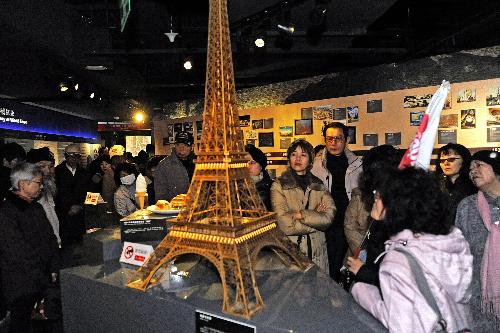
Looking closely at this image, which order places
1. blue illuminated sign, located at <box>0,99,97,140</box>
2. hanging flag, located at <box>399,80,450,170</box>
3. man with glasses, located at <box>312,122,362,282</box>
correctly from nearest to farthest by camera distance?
hanging flag, located at <box>399,80,450,170</box> < man with glasses, located at <box>312,122,362,282</box> < blue illuminated sign, located at <box>0,99,97,140</box>

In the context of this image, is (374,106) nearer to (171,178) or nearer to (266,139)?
(266,139)

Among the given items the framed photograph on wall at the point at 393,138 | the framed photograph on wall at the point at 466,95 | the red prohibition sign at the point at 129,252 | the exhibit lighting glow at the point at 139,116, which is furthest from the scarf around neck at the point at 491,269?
the exhibit lighting glow at the point at 139,116

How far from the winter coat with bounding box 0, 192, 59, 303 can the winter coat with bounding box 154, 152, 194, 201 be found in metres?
1.20

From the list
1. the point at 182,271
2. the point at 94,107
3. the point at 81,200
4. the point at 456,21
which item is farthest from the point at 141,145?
the point at 182,271

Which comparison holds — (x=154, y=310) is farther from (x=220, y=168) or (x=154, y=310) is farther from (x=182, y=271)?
(x=220, y=168)

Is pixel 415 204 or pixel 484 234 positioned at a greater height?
pixel 415 204

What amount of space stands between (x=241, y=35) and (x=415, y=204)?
4506mm

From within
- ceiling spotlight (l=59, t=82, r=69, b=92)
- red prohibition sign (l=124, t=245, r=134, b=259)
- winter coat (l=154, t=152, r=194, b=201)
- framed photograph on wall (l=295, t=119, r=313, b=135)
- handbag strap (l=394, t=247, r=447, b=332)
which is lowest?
red prohibition sign (l=124, t=245, r=134, b=259)

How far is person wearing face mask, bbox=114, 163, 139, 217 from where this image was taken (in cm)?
357

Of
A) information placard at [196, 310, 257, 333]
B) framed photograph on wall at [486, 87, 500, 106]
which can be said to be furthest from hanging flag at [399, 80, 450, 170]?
framed photograph on wall at [486, 87, 500, 106]

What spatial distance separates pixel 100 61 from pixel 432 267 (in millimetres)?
7252

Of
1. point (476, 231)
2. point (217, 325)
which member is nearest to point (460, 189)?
point (476, 231)

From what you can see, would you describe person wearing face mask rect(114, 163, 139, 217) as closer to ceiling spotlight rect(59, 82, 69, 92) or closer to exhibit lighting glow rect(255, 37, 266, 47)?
exhibit lighting glow rect(255, 37, 266, 47)

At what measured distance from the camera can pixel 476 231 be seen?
102 inches
